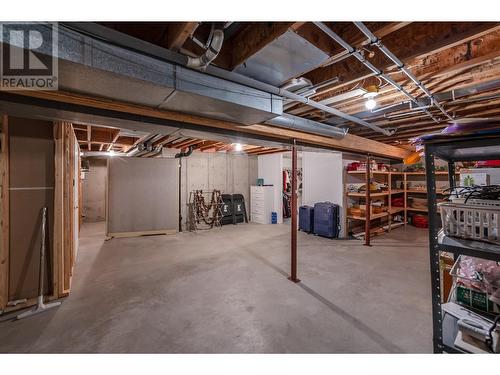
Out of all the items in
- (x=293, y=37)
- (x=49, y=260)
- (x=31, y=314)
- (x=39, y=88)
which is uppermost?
(x=293, y=37)

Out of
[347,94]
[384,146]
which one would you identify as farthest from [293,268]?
[384,146]

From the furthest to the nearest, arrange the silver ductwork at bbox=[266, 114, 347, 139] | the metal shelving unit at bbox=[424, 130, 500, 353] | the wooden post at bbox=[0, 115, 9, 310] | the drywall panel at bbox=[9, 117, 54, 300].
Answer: the silver ductwork at bbox=[266, 114, 347, 139], the drywall panel at bbox=[9, 117, 54, 300], the wooden post at bbox=[0, 115, 9, 310], the metal shelving unit at bbox=[424, 130, 500, 353]

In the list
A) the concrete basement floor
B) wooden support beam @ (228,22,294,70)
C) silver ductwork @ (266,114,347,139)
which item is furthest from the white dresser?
wooden support beam @ (228,22,294,70)

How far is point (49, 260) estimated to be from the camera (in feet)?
8.89

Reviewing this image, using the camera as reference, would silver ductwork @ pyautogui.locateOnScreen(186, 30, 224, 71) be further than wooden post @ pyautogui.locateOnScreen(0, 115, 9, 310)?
No

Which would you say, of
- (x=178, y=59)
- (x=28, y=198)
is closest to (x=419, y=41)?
(x=178, y=59)

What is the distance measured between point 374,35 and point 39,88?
7.24ft

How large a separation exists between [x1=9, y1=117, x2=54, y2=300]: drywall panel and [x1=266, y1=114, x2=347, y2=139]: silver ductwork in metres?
2.67

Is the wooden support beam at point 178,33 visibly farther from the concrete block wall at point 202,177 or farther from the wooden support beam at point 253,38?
the concrete block wall at point 202,177

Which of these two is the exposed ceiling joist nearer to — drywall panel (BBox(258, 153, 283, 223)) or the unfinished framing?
the unfinished framing

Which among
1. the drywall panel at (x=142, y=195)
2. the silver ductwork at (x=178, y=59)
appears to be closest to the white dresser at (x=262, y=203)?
the drywall panel at (x=142, y=195)

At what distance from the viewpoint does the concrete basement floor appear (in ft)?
6.31
